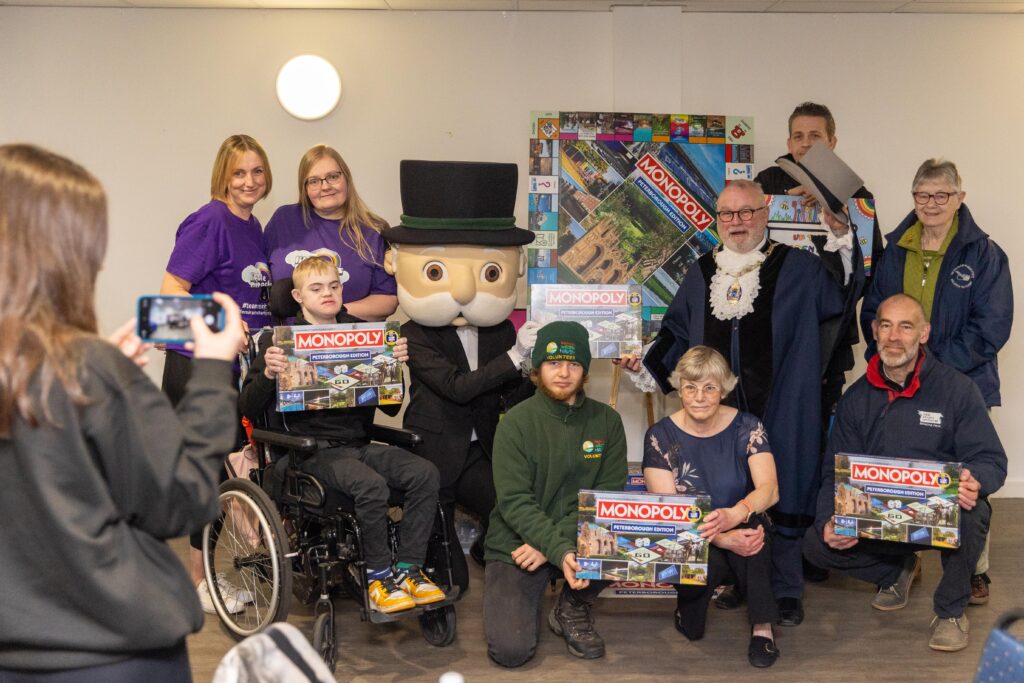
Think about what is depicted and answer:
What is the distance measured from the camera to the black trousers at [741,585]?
12.0 feet

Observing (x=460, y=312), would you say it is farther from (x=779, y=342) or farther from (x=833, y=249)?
(x=833, y=249)

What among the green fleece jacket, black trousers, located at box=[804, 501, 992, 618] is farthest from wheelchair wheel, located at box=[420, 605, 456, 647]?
black trousers, located at box=[804, 501, 992, 618]

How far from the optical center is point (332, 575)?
3.53 m

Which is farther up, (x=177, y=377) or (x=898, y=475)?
(x=177, y=377)

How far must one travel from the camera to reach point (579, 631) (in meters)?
3.68

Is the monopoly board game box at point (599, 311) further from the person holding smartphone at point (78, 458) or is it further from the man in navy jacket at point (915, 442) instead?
the person holding smartphone at point (78, 458)

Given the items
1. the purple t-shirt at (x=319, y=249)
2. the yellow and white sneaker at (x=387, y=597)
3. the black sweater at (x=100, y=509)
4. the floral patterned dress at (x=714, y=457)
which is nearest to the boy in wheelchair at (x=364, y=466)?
the yellow and white sneaker at (x=387, y=597)

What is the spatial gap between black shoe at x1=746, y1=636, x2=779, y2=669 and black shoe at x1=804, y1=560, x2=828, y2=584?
94 cm

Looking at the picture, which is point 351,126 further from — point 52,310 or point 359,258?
point 52,310

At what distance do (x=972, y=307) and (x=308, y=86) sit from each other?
3.57 meters

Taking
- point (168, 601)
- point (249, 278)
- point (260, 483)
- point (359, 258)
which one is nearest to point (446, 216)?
point (359, 258)

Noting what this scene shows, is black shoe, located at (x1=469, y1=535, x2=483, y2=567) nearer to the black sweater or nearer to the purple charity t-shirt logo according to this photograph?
the purple charity t-shirt logo

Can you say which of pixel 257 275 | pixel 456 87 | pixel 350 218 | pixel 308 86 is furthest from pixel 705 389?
pixel 308 86

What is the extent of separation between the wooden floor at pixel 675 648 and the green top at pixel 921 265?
121 cm
